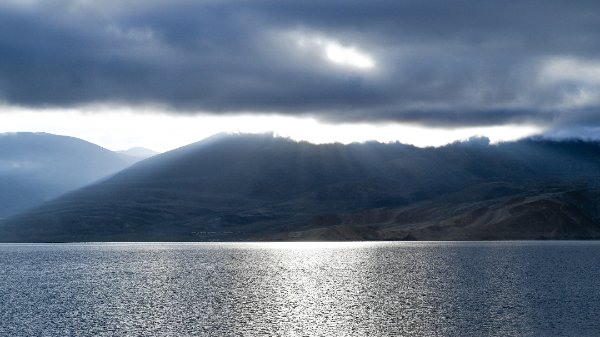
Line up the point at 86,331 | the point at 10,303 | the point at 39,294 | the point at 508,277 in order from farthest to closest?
the point at 508,277
the point at 39,294
the point at 10,303
the point at 86,331

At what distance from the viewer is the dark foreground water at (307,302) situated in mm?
88062

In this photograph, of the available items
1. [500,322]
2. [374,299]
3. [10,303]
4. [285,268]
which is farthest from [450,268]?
[10,303]

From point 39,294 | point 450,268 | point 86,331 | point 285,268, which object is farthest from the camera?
point 285,268

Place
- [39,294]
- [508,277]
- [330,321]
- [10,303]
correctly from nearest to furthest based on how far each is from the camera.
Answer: [330,321] → [10,303] → [39,294] → [508,277]

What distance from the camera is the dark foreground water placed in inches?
3467

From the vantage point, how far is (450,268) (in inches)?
7092

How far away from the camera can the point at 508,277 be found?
498ft

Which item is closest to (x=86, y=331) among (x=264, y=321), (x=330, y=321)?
(x=264, y=321)

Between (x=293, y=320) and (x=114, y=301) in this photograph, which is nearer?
(x=293, y=320)

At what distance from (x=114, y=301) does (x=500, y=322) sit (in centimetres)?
5836

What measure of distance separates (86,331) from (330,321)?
29.3 metres

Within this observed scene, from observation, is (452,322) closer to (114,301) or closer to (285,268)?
(114,301)

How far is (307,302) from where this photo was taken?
373 feet

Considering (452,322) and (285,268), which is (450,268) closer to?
(285,268)
